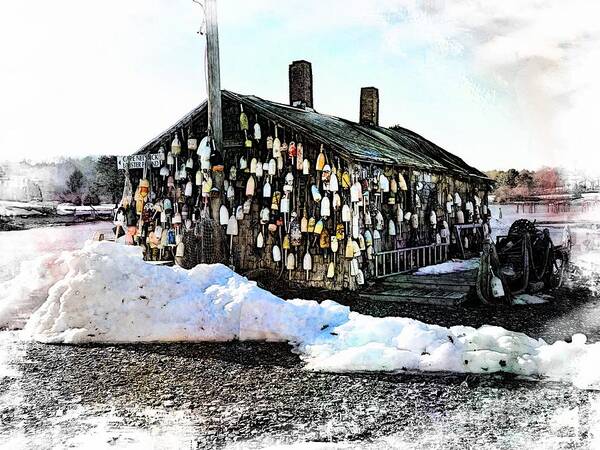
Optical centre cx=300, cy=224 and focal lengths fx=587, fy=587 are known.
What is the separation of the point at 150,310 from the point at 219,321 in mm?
451

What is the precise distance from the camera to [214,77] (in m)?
5.03

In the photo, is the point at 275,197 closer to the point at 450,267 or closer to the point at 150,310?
the point at 450,267

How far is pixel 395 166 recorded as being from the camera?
20.7 feet

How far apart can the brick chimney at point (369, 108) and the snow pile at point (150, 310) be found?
523cm

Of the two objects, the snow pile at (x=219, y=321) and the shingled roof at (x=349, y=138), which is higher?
the shingled roof at (x=349, y=138)

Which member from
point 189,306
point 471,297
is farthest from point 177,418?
point 471,297

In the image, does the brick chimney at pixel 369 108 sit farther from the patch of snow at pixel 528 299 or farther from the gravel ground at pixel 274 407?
the gravel ground at pixel 274 407

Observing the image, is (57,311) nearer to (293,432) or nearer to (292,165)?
(293,432)

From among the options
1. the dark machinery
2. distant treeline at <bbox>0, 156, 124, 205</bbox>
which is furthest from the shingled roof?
distant treeline at <bbox>0, 156, 124, 205</bbox>

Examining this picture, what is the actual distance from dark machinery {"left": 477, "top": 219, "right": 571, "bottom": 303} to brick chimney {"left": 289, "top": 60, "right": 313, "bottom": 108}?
10.9 feet

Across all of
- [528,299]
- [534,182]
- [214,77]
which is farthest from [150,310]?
[528,299]

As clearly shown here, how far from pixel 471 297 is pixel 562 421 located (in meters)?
2.65

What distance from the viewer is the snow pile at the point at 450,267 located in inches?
232

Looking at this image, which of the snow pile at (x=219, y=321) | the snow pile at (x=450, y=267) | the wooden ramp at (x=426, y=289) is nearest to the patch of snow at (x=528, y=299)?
the wooden ramp at (x=426, y=289)
